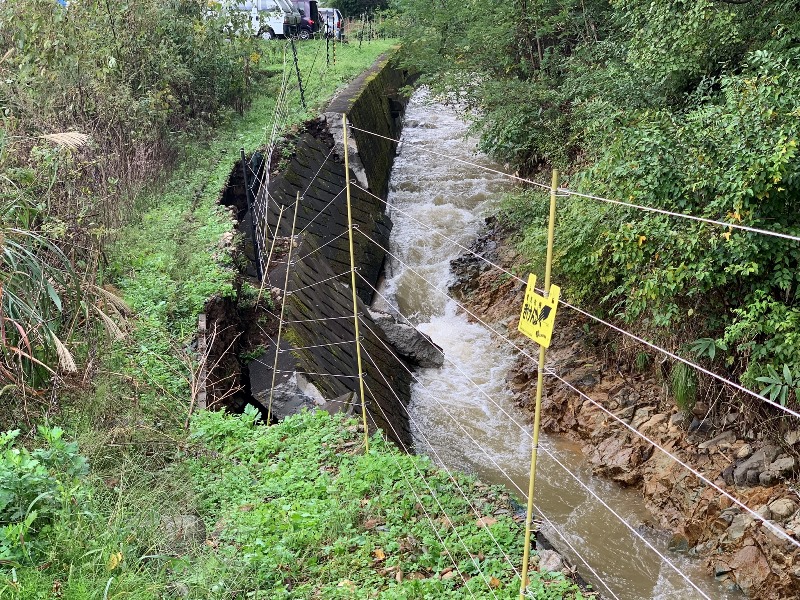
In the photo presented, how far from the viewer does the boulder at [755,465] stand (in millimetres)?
5824

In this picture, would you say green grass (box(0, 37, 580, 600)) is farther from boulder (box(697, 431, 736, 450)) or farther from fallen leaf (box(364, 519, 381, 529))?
boulder (box(697, 431, 736, 450))

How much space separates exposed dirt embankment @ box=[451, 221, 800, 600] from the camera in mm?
5410

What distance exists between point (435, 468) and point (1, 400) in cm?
282

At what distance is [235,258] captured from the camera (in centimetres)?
741

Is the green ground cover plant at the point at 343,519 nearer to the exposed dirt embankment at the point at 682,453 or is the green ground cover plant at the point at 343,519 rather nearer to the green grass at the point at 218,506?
the green grass at the point at 218,506

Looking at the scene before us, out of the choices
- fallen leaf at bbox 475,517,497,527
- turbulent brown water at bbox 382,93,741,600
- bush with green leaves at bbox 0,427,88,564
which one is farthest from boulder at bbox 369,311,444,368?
bush with green leaves at bbox 0,427,88,564

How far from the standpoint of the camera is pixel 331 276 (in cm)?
885

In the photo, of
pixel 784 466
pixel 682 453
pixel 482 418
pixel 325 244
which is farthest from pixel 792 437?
pixel 325 244

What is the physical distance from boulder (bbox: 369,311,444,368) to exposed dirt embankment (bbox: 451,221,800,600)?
1080 mm

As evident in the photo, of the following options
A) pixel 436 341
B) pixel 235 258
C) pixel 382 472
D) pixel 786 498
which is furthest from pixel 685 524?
pixel 235 258

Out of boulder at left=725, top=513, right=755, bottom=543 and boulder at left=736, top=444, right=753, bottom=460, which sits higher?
boulder at left=736, top=444, right=753, bottom=460

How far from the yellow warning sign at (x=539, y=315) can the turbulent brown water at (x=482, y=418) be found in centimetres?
244

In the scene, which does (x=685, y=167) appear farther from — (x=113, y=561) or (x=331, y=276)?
(x=113, y=561)

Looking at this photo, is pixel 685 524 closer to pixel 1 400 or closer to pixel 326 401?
pixel 326 401
